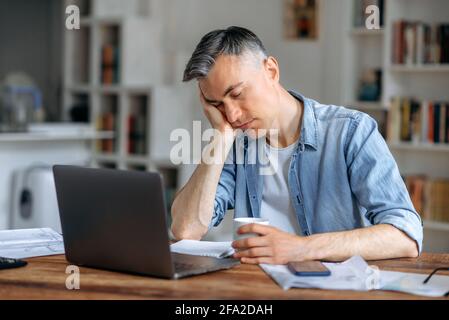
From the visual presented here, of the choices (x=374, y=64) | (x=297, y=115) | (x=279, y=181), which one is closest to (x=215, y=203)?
(x=279, y=181)

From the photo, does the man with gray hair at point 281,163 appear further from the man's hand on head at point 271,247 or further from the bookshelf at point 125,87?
the bookshelf at point 125,87

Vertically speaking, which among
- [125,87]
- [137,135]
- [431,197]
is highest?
[125,87]

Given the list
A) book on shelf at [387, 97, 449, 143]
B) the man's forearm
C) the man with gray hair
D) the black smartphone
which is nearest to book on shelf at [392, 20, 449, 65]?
book on shelf at [387, 97, 449, 143]

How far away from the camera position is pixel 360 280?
57.3 inches

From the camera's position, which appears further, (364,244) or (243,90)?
(243,90)

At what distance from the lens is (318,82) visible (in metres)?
4.75

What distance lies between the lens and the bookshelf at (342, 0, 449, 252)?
4.30 m

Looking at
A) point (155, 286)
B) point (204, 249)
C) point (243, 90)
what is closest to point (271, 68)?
point (243, 90)

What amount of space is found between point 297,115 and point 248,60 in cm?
25

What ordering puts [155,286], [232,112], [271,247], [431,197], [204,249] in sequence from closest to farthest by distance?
[155,286]
[271,247]
[204,249]
[232,112]
[431,197]

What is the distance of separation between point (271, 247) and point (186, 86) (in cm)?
349

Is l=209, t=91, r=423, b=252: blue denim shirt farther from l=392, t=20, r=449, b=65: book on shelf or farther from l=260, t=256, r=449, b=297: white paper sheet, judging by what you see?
l=392, t=20, r=449, b=65: book on shelf

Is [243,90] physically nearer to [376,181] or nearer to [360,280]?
[376,181]

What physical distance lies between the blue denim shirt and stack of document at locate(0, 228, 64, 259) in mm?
444
